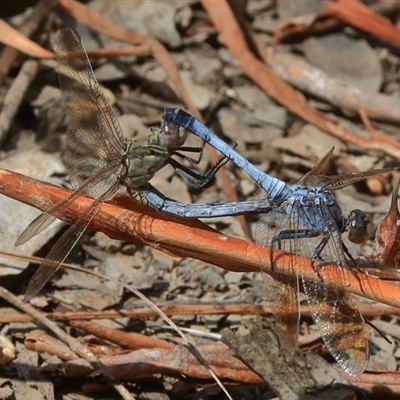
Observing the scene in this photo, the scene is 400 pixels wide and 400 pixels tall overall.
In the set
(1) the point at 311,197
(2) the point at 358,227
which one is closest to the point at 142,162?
(1) the point at 311,197

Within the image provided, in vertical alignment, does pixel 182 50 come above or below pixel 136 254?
above

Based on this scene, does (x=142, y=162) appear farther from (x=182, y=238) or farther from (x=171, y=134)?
(x=182, y=238)

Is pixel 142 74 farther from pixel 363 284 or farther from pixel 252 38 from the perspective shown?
pixel 363 284

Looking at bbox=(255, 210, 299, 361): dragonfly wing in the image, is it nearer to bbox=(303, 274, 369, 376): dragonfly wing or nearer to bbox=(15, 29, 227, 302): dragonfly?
bbox=(303, 274, 369, 376): dragonfly wing

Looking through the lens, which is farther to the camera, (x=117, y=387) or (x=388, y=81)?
(x=388, y=81)

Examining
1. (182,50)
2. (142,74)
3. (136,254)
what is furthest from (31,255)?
(182,50)

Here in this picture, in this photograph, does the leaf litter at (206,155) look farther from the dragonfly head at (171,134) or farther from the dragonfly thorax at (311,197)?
the dragonfly head at (171,134)
